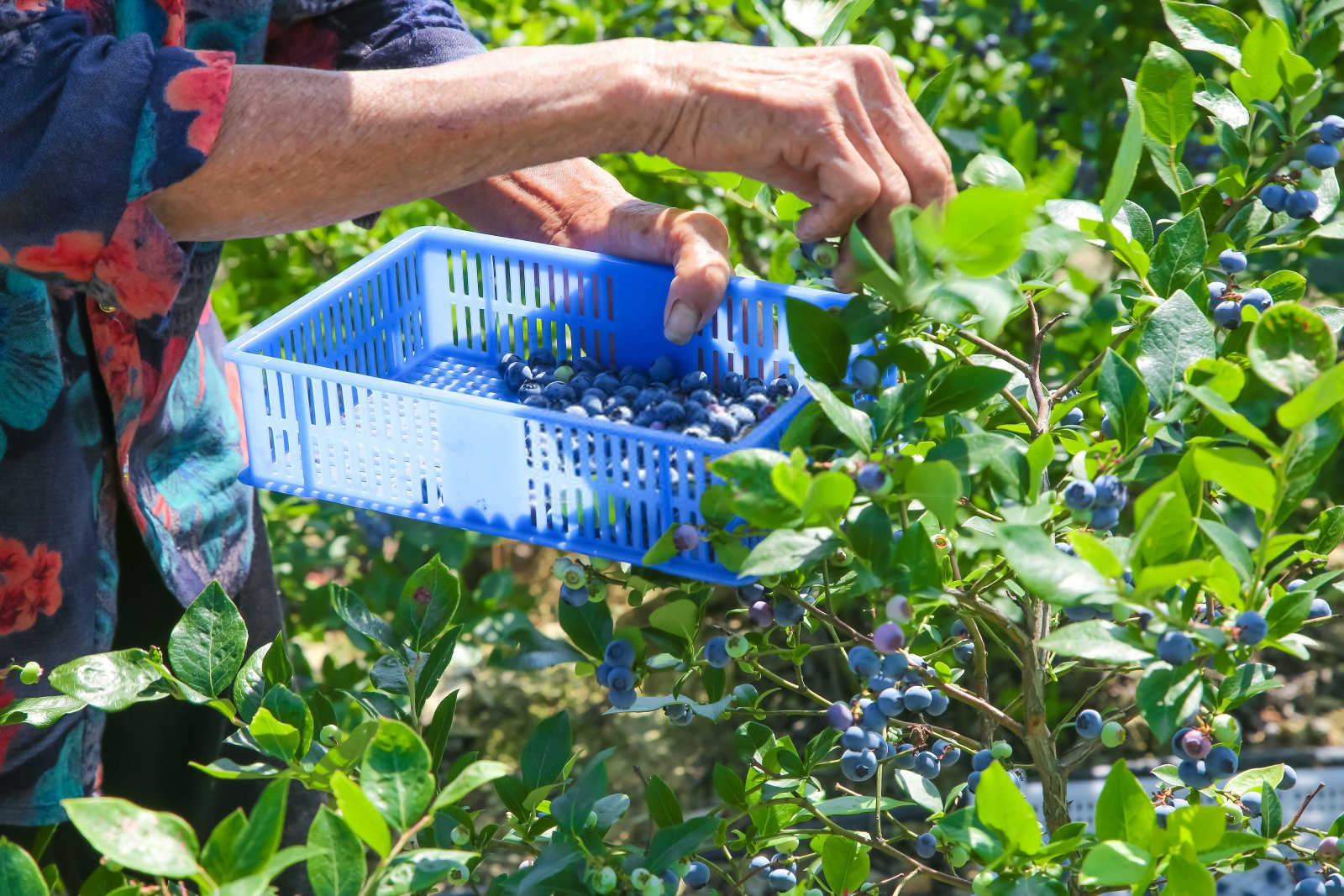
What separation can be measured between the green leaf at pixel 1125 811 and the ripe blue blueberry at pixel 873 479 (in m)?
0.21

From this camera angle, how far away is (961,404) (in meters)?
0.87

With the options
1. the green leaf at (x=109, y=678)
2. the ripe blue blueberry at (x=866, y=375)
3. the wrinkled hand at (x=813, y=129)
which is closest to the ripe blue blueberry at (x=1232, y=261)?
the wrinkled hand at (x=813, y=129)

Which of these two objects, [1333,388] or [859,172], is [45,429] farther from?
[1333,388]

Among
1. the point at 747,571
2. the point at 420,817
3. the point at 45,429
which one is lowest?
the point at 45,429

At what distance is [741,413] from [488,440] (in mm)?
218

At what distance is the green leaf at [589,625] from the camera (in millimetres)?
1101

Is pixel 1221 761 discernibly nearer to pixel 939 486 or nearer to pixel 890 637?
pixel 890 637

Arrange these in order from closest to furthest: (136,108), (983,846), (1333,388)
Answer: (1333,388), (983,846), (136,108)

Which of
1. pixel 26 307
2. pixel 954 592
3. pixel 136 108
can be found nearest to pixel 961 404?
pixel 954 592

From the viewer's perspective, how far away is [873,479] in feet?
2.54

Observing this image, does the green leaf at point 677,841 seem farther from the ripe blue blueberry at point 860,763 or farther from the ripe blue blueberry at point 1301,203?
the ripe blue blueberry at point 1301,203

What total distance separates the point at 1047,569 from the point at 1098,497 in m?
0.17

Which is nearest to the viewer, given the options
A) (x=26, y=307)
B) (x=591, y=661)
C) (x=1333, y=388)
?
(x=1333, y=388)

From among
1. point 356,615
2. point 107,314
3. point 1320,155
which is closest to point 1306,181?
point 1320,155
